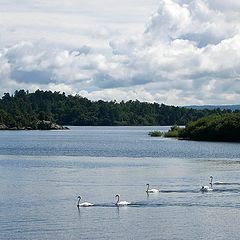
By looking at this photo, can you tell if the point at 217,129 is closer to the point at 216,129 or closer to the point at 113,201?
the point at 216,129

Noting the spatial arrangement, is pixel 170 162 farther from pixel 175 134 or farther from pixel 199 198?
pixel 175 134

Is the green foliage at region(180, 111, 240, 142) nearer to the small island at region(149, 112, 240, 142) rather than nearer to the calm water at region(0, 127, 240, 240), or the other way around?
the small island at region(149, 112, 240, 142)

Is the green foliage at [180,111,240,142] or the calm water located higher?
the green foliage at [180,111,240,142]

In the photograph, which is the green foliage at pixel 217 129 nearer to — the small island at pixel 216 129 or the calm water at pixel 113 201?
the small island at pixel 216 129

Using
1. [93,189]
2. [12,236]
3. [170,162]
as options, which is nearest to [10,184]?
[93,189]

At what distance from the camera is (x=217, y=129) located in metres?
156

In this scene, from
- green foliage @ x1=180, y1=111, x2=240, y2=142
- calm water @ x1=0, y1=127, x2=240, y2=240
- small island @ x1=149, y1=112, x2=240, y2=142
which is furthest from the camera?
small island @ x1=149, y1=112, x2=240, y2=142

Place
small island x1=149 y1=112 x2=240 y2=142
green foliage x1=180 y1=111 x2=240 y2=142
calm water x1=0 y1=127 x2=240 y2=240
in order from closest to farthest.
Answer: calm water x1=0 y1=127 x2=240 y2=240 < green foliage x1=180 y1=111 x2=240 y2=142 < small island x1=149 y1=112 x2=240 y2=142

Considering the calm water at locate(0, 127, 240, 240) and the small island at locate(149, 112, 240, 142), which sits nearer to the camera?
the calm water at locate(0, 127, 240, 240)

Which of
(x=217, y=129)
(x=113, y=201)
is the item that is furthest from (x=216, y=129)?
(x=113, y=201)

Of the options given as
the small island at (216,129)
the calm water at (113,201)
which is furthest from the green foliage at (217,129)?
the calm water at (113,201)

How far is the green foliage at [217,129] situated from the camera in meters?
152

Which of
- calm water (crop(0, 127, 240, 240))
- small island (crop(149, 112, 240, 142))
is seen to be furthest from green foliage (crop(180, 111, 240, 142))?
calm water (crop(0, 127, 240, 240))

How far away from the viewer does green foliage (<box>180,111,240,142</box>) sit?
500 feet
